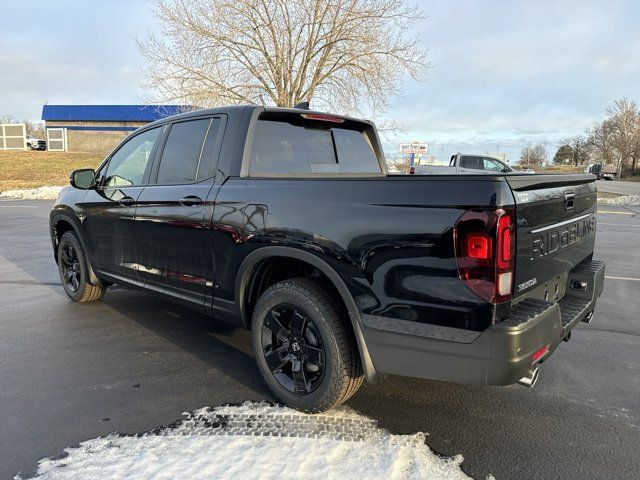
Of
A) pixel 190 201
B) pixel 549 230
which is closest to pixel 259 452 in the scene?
pixel 190 201

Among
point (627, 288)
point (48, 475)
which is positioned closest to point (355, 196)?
point (48, 475)

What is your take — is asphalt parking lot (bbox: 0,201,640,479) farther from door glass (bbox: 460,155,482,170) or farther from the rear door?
door glass (bbox: 460,155,482,170)

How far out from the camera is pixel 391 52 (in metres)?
19.4

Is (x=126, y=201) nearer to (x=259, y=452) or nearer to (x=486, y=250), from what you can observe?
(x=259, y=452)

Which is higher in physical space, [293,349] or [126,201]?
[126,201]

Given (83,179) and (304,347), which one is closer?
(304,347)

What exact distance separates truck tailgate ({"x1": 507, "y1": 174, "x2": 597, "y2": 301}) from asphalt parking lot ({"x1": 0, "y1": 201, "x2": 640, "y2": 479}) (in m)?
0.82

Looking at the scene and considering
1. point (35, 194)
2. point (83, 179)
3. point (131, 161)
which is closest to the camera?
point (131, 161)

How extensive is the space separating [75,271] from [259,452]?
3760mm

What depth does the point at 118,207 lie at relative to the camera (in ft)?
14.8

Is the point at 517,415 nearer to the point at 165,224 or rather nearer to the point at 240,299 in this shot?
the point at 240,299

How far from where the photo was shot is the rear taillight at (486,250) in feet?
7.59

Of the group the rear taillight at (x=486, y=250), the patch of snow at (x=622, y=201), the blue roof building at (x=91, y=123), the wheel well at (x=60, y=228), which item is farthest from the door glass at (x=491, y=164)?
the blue roof building at (x=91, y=123)

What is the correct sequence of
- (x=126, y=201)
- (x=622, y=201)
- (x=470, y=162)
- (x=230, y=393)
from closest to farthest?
(x=230, y=393)
(x=126, y=201)
(x=470, y=162)
(x=622, y=201)
